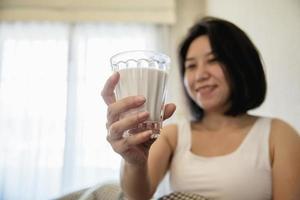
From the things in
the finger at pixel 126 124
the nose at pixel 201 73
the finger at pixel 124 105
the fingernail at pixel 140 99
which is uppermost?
the nose at pixel 201 73

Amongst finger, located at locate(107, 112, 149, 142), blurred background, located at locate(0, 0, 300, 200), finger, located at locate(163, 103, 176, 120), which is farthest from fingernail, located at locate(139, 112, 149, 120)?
blurred background, located at locate(0, 0, 300, 200)

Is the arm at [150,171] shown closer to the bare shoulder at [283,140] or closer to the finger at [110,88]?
the finger at [110,88]

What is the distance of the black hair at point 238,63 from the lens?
0.96m

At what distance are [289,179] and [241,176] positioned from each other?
0.39 ft

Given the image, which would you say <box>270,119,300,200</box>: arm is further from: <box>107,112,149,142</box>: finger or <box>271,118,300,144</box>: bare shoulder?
<box>107,112,149,142</box>: finger

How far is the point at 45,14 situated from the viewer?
8.08 ft

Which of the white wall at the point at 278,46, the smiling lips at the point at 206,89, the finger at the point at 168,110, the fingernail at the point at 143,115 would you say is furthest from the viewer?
the white wall at the point at 278,46

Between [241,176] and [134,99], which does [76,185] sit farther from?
[134,99]

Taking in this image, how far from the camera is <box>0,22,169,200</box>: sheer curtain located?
92.4 inches

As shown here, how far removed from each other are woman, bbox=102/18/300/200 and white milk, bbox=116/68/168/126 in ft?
0.55

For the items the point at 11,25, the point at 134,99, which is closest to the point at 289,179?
the point at 134,99

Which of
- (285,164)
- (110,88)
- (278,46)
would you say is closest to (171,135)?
(285,164)

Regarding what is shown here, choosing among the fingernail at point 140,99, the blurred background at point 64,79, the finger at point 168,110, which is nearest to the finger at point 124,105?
the fingernail at point 140,99

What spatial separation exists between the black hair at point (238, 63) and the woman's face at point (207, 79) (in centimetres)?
Result: 2
